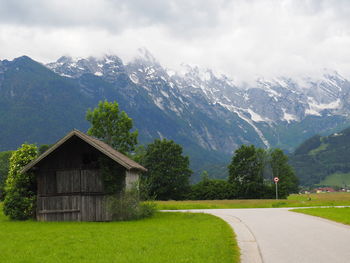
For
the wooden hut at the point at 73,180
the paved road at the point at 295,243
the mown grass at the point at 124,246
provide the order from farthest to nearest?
the wooden hut at the point at 73,180, the mown grass at the point at 124,246, the paved road at the point at 295,243

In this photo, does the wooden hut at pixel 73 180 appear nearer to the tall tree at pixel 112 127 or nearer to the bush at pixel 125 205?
the bush at pixel 125 205

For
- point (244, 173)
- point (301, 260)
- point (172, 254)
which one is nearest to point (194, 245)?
point (172, 254)

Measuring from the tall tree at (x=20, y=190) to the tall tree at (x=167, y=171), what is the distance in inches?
1752

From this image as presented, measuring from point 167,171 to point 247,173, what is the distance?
1638cm

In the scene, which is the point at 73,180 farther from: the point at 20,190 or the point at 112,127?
the point at 112,127

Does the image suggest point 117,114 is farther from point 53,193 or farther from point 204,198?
point 53,193

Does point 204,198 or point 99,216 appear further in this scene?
point 204,198

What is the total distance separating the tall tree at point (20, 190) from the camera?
112ft

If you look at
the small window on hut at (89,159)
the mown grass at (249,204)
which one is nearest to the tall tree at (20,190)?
the small window on hut at (89,159)

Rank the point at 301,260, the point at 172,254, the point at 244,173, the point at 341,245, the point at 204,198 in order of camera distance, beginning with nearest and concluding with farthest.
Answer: the point at 301,260 → the point at 172,254 → the point at 341,245 → the point at 204,198 → the point at 244,173

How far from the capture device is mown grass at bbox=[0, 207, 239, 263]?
49.6 ft

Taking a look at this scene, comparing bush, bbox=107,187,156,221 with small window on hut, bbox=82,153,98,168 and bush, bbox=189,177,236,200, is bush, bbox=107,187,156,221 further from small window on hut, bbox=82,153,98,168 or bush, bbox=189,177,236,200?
bush, bbox=189,177,236,200

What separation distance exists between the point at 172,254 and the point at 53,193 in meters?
20.1

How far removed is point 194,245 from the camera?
57.7ft
